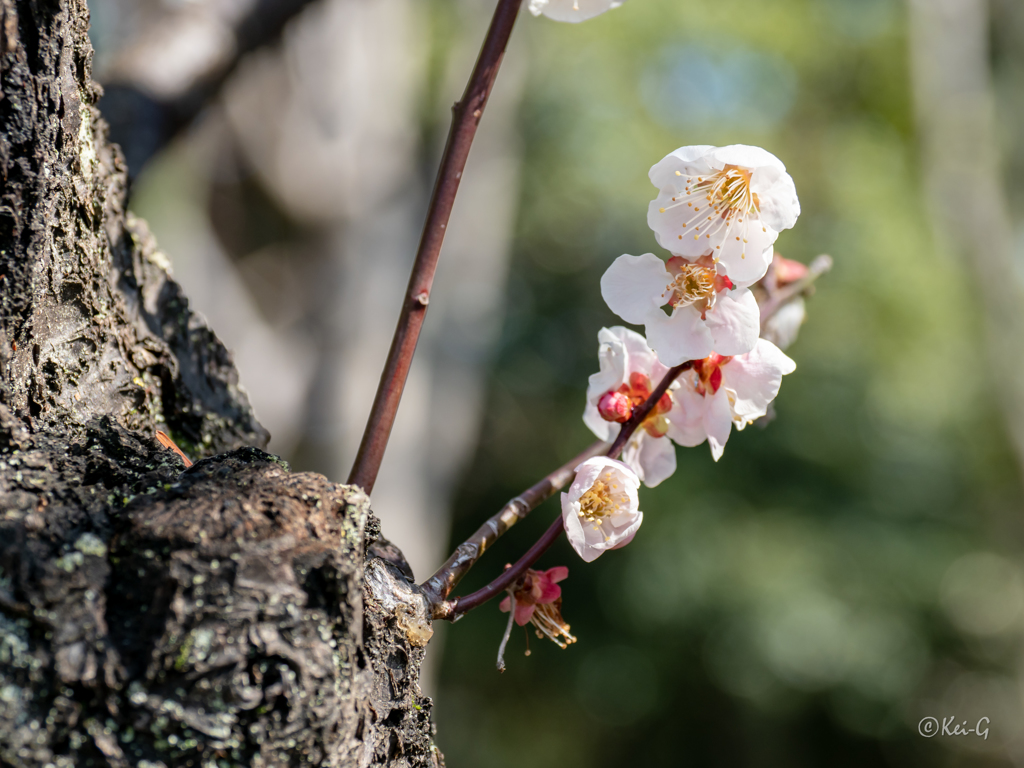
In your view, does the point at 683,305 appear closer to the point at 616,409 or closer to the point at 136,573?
the point at 616,409

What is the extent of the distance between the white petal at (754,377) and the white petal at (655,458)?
7cm

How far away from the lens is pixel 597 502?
0.57 meters

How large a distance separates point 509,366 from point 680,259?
5803 millimetres

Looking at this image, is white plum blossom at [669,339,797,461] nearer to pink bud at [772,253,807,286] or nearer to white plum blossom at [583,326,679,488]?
white plum blossom at [583,326,679,488]

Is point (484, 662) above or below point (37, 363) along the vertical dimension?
above

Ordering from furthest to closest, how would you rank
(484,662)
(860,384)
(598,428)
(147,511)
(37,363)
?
(484,662) → (860,384) → (598,428) → (37,363) → (147,511)

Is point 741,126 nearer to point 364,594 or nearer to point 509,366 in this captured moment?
point 509,366

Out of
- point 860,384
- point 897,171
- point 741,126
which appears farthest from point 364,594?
point 897,171

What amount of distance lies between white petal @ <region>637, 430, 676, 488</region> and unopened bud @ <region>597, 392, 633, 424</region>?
0.05 metres

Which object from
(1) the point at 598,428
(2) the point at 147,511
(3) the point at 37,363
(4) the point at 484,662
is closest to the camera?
(2) the point at 147,511

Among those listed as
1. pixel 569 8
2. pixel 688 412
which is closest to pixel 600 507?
pixel 688 412

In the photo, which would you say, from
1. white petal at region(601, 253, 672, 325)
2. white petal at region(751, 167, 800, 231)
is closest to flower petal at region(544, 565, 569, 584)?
white petal at region(601, 253, 672, 325)

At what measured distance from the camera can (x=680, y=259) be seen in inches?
22.3

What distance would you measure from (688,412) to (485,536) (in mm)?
195
